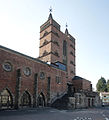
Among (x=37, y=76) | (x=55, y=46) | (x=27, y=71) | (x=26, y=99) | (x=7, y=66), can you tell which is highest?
(x=55, y=46)

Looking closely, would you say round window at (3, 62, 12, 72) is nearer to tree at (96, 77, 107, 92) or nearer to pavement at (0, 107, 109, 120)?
pavement at (0, 107, 109, 120)

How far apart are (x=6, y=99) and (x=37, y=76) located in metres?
7.83

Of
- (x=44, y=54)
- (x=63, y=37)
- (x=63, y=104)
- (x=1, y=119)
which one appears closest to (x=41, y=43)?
(x=44, y=54)

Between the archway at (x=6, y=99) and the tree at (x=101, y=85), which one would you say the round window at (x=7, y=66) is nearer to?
the archway at (x=6, y=99)

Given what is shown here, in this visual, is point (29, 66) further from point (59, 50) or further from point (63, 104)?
point (59, 50)

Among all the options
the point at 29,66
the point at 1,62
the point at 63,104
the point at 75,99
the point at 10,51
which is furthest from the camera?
the point at 75,99

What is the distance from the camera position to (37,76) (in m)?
27.1

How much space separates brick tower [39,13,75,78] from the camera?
41188 mm

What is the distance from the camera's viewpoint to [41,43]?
45250 mm

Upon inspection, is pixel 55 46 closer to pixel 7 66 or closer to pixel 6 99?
pixel 7 66

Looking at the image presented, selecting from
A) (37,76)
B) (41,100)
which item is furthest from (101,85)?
(37,76)

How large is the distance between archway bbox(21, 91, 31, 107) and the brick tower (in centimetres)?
→ 1567

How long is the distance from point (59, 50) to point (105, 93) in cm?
3795

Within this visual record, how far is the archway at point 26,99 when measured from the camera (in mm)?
23802
